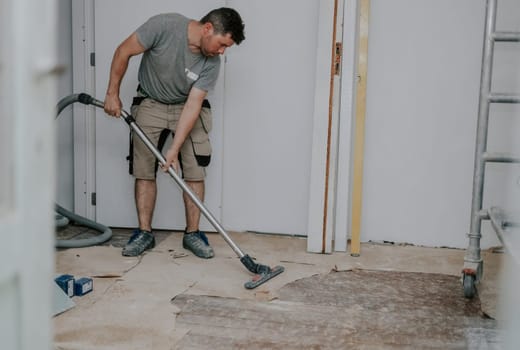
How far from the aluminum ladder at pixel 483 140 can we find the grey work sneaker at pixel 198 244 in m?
1.22

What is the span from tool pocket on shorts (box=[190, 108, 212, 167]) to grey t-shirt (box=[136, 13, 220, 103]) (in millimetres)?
190

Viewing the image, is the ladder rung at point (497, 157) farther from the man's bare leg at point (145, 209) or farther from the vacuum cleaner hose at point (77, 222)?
the vacuum cleaner hose at point (77, 222)

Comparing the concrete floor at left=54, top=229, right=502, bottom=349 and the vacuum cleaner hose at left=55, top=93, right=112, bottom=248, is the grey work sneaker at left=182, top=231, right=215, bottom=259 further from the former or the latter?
the vacuum cleaner hose at left=55, top=93, right=112, bottom=248

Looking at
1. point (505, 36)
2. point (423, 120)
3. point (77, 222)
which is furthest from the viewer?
point (77, 222)

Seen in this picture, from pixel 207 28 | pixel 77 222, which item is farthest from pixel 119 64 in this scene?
pixel 77 222

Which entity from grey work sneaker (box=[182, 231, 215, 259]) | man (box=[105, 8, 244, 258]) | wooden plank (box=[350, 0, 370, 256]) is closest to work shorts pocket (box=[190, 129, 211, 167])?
man (box=[105, 8, 244, 258])

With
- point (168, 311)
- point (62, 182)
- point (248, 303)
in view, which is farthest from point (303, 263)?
point (62, 182)

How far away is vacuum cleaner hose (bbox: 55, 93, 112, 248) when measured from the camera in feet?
10.1

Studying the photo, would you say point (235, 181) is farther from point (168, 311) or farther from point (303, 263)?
point (168, 311)

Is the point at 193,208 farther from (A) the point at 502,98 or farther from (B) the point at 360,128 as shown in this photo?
(A) the point at 502,98

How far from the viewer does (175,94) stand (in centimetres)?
313

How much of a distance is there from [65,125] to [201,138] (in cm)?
90

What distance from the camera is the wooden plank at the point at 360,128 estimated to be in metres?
3.23

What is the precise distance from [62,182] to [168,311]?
1.52 meters
